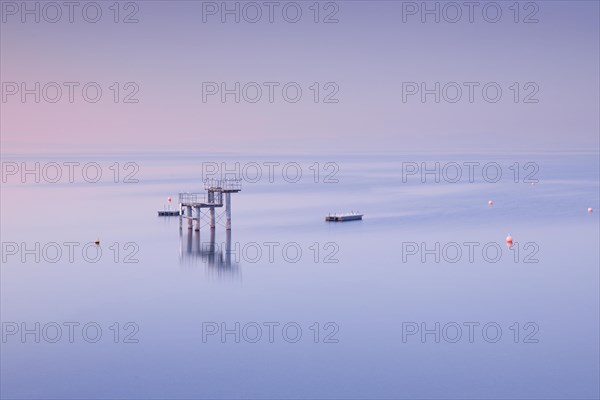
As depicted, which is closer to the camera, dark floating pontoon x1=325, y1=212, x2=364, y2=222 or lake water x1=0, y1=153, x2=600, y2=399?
lake water x1=0, y1=153, x2=600, y2=399

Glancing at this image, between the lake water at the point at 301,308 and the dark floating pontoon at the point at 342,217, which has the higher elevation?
the dark floating pontoon at the point at 342,217

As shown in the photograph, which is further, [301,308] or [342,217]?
[342,217]

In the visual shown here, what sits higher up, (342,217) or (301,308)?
(342,217)

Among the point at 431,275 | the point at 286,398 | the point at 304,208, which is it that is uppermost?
the point at 304,208

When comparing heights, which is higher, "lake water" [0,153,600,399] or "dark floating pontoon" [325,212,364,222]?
"dark floating pontoon" [325,212,364,222]

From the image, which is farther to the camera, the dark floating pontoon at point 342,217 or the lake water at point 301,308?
the dark floating pontoon at point 342,217

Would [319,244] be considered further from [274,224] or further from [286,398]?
[286,398]

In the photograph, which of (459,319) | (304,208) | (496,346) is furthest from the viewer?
(304,208)

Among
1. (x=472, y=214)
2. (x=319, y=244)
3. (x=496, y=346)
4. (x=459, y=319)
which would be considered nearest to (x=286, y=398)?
(x=496, y=346)
